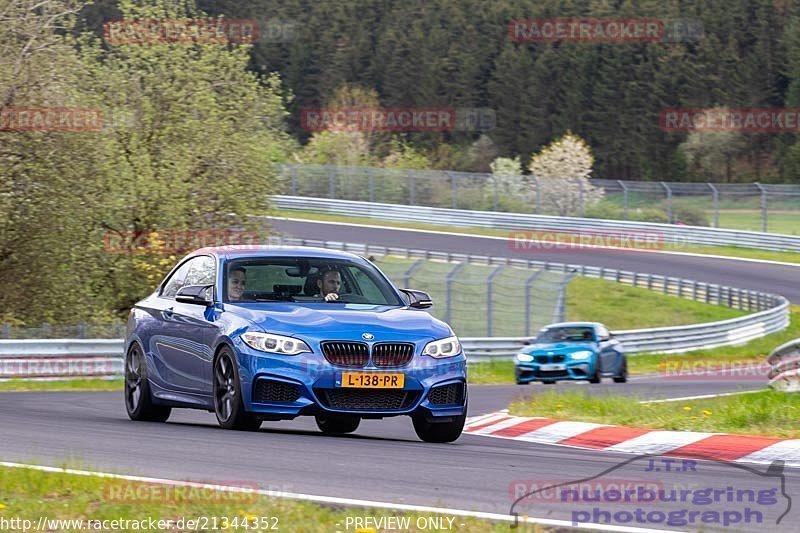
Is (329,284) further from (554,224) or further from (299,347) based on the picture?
(554,224)

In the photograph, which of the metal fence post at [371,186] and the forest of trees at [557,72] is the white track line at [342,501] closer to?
the metal fence post at [371,186]

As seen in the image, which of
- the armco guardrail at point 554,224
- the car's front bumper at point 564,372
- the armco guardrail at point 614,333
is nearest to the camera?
the armco guardrail at point 614,333

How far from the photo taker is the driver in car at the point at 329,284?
11.8m

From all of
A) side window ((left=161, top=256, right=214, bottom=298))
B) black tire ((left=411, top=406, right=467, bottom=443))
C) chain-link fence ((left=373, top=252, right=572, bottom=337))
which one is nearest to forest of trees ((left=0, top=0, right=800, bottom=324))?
chain-link fence ((left=373, top=252, right=572, bottom=337))

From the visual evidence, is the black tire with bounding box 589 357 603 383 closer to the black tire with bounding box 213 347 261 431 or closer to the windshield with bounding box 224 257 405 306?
the windshield with bounding box 224 257 405 306

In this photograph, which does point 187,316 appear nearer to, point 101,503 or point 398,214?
point 101,503

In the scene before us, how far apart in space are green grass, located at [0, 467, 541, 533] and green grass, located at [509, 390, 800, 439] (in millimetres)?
5314

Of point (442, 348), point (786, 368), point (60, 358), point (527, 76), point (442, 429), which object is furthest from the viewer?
point (527, 76)

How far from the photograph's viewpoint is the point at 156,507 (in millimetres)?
7027

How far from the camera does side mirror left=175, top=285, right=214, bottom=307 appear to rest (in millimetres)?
11680

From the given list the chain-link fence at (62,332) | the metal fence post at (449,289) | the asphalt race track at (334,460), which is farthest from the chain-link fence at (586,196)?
the asphalt race track at (334,460)

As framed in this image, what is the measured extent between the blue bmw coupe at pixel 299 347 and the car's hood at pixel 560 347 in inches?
497

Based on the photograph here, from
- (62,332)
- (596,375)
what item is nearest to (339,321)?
(596,375)

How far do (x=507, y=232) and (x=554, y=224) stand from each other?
2.10 m
